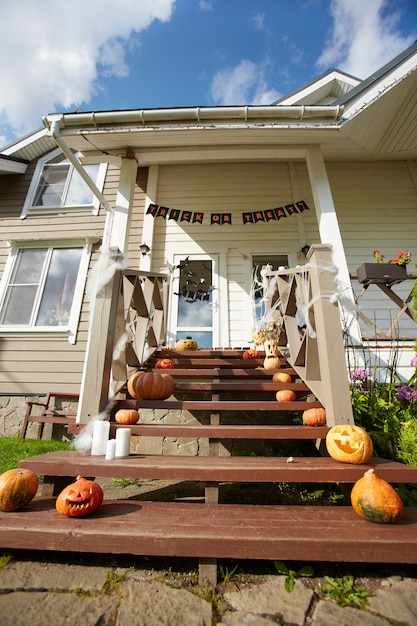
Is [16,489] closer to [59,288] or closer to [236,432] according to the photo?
[236,432]

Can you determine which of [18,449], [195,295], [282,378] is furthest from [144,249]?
[282,378]

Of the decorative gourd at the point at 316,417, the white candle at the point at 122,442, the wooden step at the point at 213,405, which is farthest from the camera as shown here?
the wooden step at the point at 213,405

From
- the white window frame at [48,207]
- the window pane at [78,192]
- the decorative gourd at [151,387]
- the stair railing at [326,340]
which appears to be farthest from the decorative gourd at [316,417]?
the window pane at [78,192]

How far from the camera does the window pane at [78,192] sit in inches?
257

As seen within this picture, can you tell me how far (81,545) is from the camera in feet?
3.50

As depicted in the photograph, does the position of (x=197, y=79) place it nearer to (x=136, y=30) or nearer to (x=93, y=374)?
(x=136, y=30)

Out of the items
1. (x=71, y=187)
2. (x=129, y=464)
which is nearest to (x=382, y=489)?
(x=129, y=464)

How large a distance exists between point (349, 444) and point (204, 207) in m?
5.44

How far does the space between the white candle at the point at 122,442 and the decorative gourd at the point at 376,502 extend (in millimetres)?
1187

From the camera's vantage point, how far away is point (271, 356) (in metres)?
3.21

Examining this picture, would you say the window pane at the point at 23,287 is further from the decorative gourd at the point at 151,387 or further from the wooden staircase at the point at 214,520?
the wooden staircase at the point at 214,520

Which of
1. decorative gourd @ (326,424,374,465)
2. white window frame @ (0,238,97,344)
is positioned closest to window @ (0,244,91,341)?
white window frame @ (0,238,97,344)

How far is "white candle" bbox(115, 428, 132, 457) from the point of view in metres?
1.65

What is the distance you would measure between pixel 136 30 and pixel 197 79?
249cm
